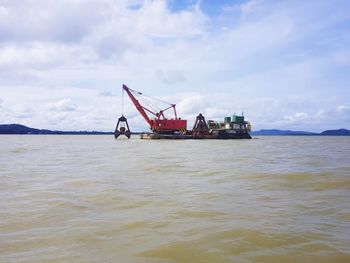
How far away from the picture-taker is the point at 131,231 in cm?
540

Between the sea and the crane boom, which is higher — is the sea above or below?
below

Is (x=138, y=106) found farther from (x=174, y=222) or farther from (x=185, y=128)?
(x=174, y=222)

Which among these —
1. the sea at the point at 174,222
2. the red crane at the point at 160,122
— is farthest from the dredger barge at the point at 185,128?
the sea at the point at 174,222

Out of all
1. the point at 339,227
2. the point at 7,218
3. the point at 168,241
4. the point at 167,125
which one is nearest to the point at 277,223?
the point at 339,227

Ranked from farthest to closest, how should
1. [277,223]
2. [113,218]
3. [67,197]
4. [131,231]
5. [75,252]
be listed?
[67,197] < [113,218] < [277,223] < [131,231] < [75,252]

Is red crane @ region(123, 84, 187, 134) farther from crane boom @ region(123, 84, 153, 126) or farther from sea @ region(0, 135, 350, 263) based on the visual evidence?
sea @ region(0, 135, 350, 263)

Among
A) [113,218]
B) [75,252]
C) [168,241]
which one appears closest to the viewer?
[75,252]

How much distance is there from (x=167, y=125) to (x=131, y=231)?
6722 centimetres

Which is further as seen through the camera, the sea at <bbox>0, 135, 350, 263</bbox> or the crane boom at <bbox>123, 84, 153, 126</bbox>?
the crane boom at <bbox>123, 84, 153, 126</bbox>

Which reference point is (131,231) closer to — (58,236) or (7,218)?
(58,236)

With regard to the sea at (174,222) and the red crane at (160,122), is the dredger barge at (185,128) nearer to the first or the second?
the red crane at (160,122)

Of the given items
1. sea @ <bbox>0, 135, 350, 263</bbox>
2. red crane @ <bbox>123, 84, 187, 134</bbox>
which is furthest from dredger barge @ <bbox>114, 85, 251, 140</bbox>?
sea @ <bbox>0, 135, 350, 263</bbox>

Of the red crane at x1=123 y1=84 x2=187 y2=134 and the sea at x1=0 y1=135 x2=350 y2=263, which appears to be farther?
the red crane at x1=123 y1=84 x2=187 y2=134

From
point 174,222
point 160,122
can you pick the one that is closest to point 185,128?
point 160,122
